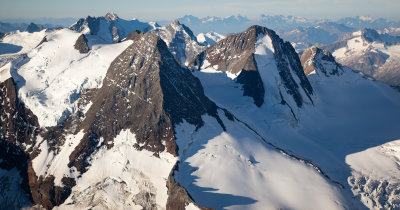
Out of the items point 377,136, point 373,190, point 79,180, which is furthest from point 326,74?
point 79,180

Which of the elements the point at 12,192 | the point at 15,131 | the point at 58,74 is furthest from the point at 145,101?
the point at 12,192

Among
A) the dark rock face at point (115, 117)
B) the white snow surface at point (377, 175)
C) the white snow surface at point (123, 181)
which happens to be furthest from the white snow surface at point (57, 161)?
the white snow surface at point (377, 175)

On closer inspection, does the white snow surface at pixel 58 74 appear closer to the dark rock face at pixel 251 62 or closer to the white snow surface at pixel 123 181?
the white snow surface at pixel 123 181

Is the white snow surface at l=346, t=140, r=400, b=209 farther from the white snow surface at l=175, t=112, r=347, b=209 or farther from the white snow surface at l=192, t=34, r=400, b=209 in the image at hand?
the white snow surface at l=175, t=112, r=347, b=209

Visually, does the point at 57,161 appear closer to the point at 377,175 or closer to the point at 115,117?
the point at 115,117

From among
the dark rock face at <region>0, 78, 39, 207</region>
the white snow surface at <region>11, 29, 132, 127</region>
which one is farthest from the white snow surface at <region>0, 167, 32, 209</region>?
the white snow surface at <region>11, 29, 132, 127</region>

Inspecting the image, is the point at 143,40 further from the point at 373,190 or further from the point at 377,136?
the point at 377,136
